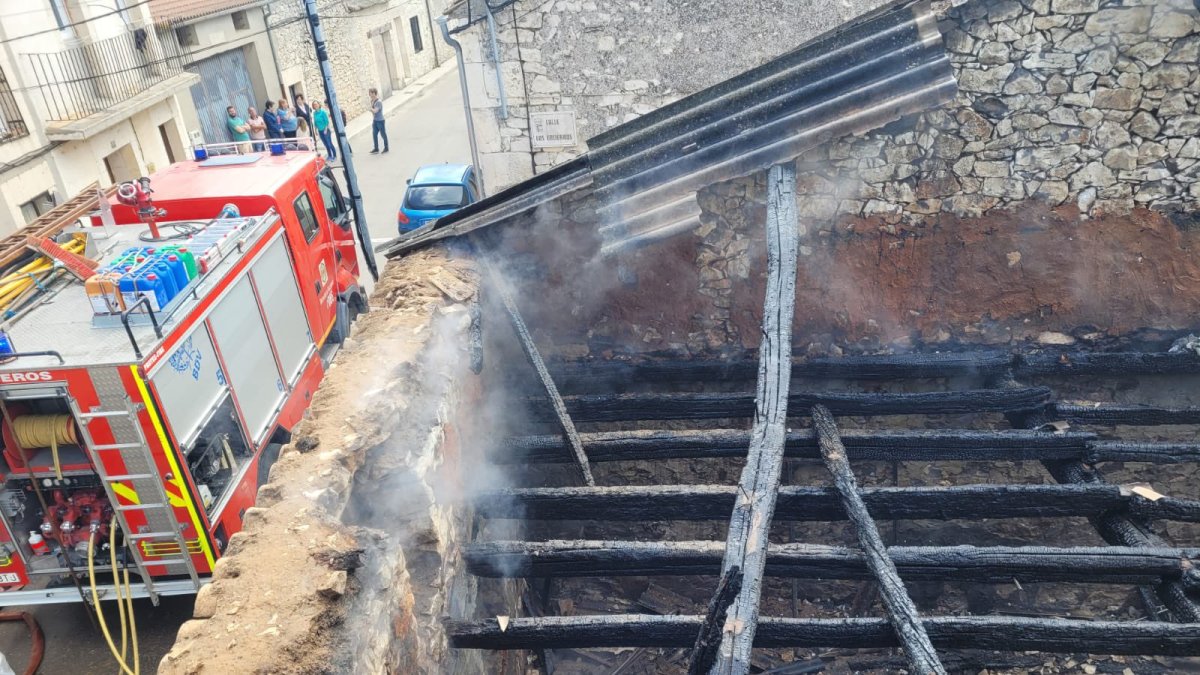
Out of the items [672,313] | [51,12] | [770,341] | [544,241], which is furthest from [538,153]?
[51,12]

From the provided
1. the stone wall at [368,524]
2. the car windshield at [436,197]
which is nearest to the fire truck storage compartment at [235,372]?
the stone wall at [368,524]

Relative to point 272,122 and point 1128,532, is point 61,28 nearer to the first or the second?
point 272,122

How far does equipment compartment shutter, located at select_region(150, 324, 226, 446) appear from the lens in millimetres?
6219

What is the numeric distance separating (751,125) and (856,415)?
248 centimetres

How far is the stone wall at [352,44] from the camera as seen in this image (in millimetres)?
21812

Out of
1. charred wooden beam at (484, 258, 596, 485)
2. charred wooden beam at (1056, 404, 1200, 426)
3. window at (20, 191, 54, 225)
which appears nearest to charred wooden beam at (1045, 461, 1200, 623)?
charred wooden beam at (1056, 404, 1200, 426)

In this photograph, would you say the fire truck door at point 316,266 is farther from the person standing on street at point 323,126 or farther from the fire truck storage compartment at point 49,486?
the person standing on street at point 323,126

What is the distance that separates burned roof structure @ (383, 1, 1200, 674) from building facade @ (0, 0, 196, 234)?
9.48 metres

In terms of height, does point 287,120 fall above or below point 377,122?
above

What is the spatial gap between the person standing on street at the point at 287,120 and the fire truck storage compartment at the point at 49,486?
573 inches

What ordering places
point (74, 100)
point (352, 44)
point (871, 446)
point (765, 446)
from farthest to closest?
point (352, 44) → point (74, 100) → point (871, 446) → point (765, 446)

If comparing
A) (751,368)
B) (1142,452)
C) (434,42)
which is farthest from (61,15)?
(434,42)

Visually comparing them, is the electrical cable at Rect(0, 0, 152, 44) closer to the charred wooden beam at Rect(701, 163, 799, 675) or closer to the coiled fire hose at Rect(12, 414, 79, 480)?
the coiled fire hose at Rect(12, 414, 79, 480)

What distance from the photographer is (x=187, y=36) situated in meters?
18.0
